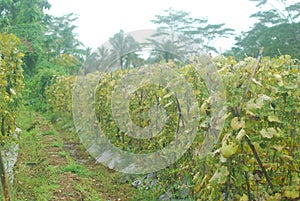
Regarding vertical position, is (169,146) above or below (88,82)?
below

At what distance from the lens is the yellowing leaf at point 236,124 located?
90.0 inches

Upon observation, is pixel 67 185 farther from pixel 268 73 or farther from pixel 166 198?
pixel 268 73

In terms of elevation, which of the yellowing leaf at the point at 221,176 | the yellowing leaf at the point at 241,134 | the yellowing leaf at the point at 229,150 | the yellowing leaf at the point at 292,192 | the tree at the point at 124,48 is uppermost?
the tree at the point at 124,48

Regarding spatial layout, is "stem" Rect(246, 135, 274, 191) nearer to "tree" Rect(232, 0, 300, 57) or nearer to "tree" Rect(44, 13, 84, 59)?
"tree" Rect(232, 0, 300, 57)

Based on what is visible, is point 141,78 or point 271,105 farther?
point 141,78

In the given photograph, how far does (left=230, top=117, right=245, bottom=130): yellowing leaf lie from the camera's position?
229 centimetres

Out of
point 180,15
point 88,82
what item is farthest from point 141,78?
point 180,15

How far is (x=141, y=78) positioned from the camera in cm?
569

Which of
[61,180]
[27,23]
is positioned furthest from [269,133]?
[27,23]

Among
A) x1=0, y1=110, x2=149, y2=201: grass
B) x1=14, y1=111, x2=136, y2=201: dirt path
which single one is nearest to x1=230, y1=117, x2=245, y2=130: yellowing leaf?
x1=0, y1=110, x2=149, y2=201: grass

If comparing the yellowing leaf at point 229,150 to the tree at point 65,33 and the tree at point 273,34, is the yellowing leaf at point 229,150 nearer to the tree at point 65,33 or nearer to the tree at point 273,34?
the tree at point 273,34

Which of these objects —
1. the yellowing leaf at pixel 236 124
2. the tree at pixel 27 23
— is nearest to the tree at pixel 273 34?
the tree at pixel 27 23

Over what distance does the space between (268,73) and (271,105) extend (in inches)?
16.7

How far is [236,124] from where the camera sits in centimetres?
232
